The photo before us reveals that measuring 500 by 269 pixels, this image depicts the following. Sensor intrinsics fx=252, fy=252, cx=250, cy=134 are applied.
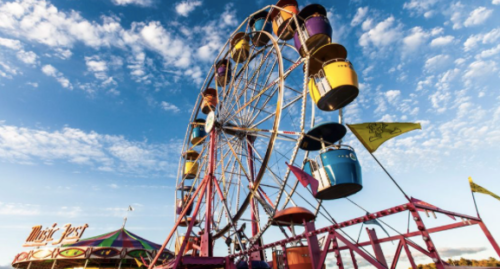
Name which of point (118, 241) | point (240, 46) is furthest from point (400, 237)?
point (118, 241)

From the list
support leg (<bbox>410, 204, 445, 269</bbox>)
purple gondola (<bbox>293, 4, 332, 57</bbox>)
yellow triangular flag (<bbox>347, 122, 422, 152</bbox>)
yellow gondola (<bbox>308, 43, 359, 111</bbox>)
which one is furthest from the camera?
purple gondola (<bbox>293, 4, 332, 57</bbox>)

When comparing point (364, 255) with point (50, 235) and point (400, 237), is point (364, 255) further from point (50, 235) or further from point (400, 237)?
point (50, 235)

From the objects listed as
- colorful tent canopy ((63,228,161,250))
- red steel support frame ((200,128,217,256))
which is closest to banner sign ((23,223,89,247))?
colorful tent canopy ((63,228,161,250))

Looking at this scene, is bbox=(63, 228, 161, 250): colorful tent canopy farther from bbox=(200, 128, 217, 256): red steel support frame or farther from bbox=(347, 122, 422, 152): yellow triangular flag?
bbox=(347, 122, 422, 152): yellow triangular flag

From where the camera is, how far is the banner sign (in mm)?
21000

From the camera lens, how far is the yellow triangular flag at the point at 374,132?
19.5ft

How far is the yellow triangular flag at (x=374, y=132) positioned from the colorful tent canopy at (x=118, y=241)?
63.5ft

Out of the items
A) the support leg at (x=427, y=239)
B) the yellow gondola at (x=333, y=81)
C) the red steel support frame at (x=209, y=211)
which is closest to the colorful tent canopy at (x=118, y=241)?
the red steel support frame at (x=209, y=211)

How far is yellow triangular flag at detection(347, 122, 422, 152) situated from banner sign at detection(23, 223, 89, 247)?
24.0m

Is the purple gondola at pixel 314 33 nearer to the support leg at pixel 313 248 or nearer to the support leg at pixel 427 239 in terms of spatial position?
the support leg at pixel 313 248

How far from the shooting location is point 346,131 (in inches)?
339

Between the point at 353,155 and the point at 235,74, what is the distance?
9155 millimetres

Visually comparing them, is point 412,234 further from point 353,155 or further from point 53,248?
point 53,248

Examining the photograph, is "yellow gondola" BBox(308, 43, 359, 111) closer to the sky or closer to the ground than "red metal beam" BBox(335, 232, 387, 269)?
closer to the sky
